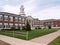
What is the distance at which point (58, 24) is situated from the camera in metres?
104

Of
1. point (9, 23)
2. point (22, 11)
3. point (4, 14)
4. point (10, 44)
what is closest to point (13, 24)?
point (9, 23)

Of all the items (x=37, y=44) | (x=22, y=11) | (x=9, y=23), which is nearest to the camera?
(x=37, y=44)

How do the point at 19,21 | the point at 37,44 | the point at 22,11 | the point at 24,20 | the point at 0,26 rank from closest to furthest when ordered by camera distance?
the point at 37,44
the point at 0,26
the point at 19,21
the point at 24,20
the point at 22,11

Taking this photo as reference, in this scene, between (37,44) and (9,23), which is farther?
(9,23)

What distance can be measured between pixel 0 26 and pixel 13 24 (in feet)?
26.9

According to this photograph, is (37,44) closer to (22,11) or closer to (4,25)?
(4,25)

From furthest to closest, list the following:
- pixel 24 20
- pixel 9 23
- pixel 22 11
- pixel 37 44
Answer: pixel 22 11 < pixel 24 20 < pixel 9 23 < pixel 37 44

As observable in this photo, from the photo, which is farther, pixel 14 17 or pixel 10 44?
pixel 14 17

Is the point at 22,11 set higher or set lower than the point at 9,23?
Result: higher

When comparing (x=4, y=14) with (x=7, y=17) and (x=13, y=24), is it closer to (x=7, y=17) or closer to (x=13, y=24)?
(x=7, y=17)

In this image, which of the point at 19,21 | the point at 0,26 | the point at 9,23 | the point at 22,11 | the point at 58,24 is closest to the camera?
the point at 0,26

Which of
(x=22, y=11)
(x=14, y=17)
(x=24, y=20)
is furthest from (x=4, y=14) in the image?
(x=22, y=11)

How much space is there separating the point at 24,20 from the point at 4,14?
52.7 ft

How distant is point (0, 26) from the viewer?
180 feet
